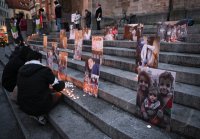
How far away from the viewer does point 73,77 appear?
540cm

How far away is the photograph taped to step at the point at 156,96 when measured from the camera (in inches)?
108

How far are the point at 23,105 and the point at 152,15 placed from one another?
1031 centimetres

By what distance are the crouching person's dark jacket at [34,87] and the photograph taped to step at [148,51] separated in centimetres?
178

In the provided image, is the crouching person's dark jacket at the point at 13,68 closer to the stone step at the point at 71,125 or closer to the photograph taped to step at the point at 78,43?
the stone step at the point at 71,125

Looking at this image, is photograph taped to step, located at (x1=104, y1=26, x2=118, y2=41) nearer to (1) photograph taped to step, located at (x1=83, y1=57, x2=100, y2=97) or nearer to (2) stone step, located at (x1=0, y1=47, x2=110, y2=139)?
(1) photograph taped to step, located at (x1=83, y1=57, x2=100, y2=97)

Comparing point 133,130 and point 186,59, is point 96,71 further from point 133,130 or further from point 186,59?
point 186,59

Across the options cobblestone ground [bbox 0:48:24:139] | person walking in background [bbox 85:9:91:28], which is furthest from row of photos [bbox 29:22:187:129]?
person walking in background [bbox 85:9:91:28]

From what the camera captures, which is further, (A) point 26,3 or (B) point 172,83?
(A) point 26,3

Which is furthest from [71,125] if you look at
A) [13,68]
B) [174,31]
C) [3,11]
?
[3,11]

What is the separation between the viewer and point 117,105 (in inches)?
151

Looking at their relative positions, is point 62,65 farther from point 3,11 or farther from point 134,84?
point 3,11

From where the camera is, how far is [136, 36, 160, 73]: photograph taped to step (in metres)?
3.60

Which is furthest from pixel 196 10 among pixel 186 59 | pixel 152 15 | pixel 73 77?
pixel 73 77

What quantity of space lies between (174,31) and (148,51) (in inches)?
84.9
